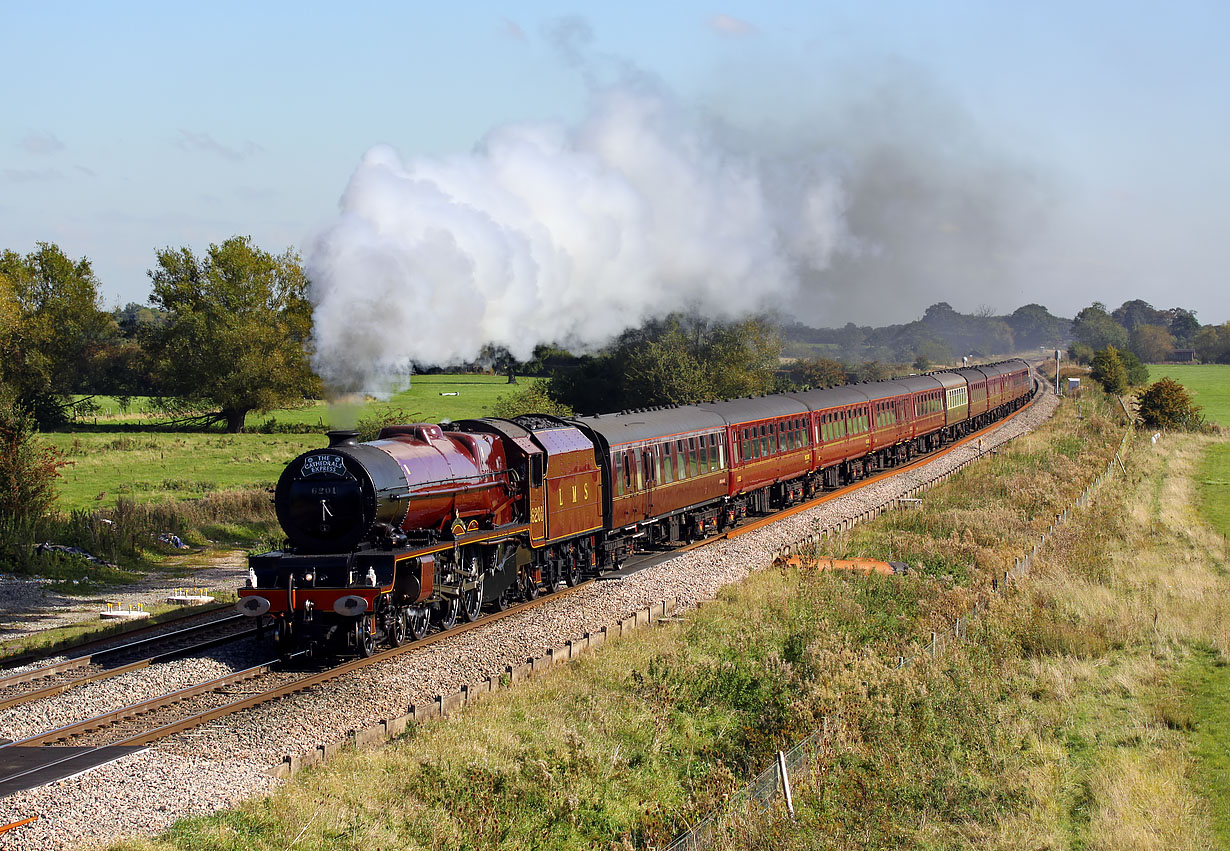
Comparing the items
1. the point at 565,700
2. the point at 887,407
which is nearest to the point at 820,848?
the point at 565,700

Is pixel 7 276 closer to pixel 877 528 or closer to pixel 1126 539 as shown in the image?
pixel 877 528

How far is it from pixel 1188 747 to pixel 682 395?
4342cm

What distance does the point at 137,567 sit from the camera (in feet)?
85.3

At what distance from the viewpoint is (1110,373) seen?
301ft

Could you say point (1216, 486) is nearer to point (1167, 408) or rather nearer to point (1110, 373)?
point (1167, 408)

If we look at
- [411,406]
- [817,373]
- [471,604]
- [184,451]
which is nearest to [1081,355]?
[817,373]

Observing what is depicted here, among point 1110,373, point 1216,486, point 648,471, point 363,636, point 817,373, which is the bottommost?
point 1216,486

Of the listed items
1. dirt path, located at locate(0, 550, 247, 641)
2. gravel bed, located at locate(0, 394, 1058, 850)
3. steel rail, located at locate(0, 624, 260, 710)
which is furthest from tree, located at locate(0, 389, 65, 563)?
gravel bed, located at locate(0, 394, 1058, 850)

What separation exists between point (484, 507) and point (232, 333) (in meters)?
46.8

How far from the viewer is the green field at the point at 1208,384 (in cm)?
8444

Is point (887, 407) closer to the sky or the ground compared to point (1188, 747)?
closer to the sky

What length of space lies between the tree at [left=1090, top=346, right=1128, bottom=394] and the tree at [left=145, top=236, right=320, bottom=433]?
6738 centimetres

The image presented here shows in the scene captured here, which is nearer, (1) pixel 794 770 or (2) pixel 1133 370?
(1) pixel 794 770

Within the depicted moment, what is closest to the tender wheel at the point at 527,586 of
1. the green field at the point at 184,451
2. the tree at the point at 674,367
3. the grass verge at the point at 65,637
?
the grass verge at the point at 65,637
